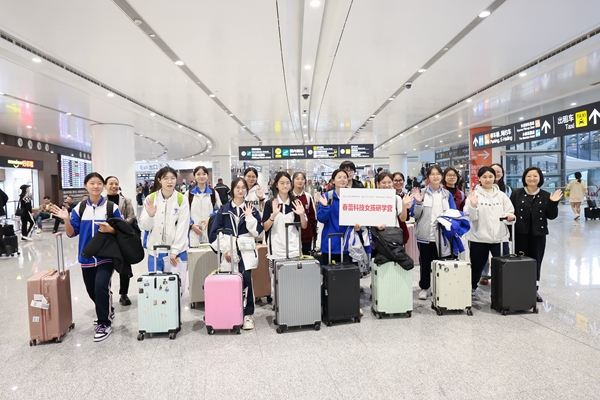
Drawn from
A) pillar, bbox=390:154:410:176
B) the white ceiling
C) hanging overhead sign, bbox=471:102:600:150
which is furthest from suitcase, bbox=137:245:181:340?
pillar, bbox=390:154:410:176

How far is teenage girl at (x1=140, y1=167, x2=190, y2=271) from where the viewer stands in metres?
3.99

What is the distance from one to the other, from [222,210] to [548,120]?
8820 mm

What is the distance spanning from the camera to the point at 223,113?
10766 mm

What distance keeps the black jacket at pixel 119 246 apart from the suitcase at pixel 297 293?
1.45 meters

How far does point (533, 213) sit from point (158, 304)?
421cm

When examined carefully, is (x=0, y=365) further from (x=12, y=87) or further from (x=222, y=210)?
(x=12, y=87)

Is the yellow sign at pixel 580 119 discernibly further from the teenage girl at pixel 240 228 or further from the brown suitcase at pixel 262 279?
the teenage girl at pixel 240 228

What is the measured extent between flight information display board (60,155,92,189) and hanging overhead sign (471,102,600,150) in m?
18.5

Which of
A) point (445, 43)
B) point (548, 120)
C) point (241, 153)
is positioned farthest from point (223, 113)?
point (548, 120)

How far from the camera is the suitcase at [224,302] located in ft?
11.9

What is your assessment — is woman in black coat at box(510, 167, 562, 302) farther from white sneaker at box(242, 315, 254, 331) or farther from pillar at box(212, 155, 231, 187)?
pillar at box(212, 155, 231, 187)

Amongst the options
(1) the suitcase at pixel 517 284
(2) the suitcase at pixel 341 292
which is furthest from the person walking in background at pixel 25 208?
(1) the suitcase at pixel 517 284

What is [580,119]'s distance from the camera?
8.20 m

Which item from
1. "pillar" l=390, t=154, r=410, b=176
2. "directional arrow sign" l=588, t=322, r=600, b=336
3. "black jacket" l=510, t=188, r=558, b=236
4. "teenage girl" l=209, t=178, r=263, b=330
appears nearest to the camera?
"directional arrow sign" l=588, t=322, r=600, b=336
